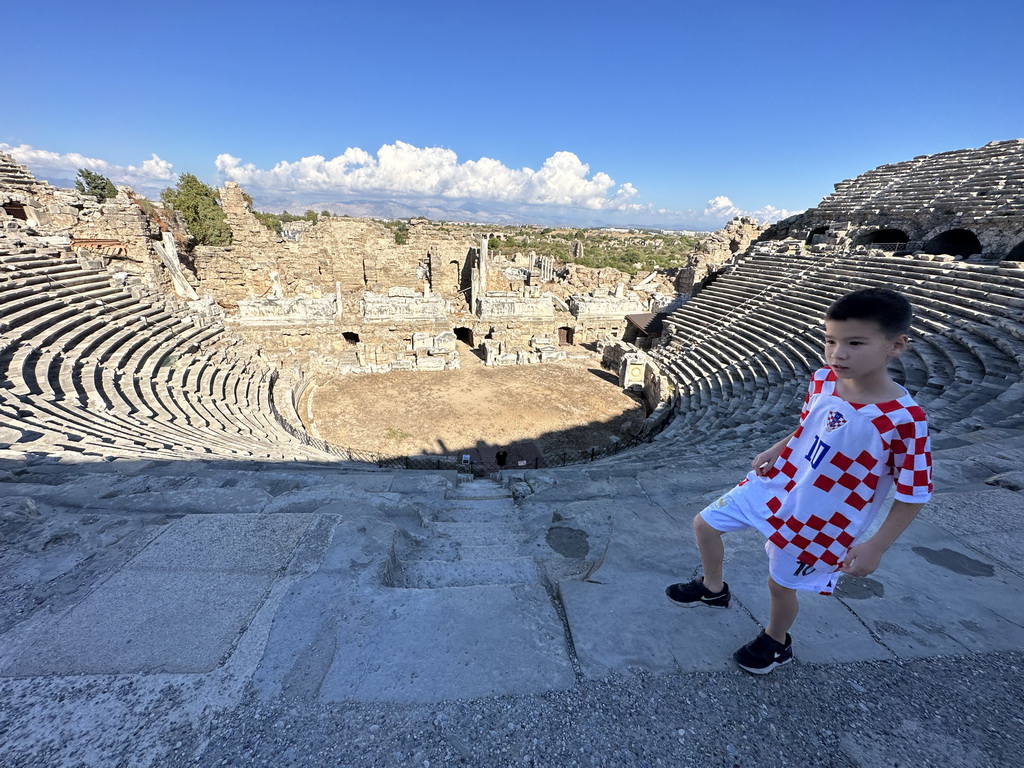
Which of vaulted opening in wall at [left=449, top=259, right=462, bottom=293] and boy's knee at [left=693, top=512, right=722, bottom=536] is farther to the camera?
→ vaulted opening in wall at [left=449, top=259, right=462, bottom=293]

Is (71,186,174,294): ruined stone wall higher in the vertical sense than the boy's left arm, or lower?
higher

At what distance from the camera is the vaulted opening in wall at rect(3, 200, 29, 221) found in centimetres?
1897

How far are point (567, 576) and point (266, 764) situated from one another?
5.75 feet

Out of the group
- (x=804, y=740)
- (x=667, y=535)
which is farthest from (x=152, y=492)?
(x=804, y=740)

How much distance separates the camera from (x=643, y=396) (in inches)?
605

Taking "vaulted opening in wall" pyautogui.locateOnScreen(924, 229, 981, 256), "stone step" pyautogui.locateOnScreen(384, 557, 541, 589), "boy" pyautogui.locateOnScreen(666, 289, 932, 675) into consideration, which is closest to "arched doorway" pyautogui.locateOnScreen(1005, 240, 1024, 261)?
"vaulted opening in wall" pyautogui.locateOnScreen(924, 229, 981, 256)

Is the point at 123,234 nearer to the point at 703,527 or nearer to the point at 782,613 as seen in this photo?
the point at 703,527

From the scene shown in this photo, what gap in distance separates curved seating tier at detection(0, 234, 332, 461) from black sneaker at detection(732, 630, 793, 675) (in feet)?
22.8

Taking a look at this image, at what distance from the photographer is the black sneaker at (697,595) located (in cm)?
224

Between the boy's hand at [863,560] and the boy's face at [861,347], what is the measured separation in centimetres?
66

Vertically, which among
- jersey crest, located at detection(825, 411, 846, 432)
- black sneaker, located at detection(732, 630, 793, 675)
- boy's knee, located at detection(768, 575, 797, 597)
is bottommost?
black sneaker, located at detection(732, 630, 793, 675)

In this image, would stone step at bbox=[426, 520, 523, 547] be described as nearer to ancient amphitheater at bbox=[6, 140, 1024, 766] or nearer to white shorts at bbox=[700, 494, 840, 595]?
ancient amphitheater at bbox=[6, 140, 1024, 766]

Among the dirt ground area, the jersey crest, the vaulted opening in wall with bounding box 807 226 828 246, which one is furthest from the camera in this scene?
the vaulted opening in wall with bounding box 807 226 828 246

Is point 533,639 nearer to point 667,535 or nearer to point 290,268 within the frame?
point 667,535
